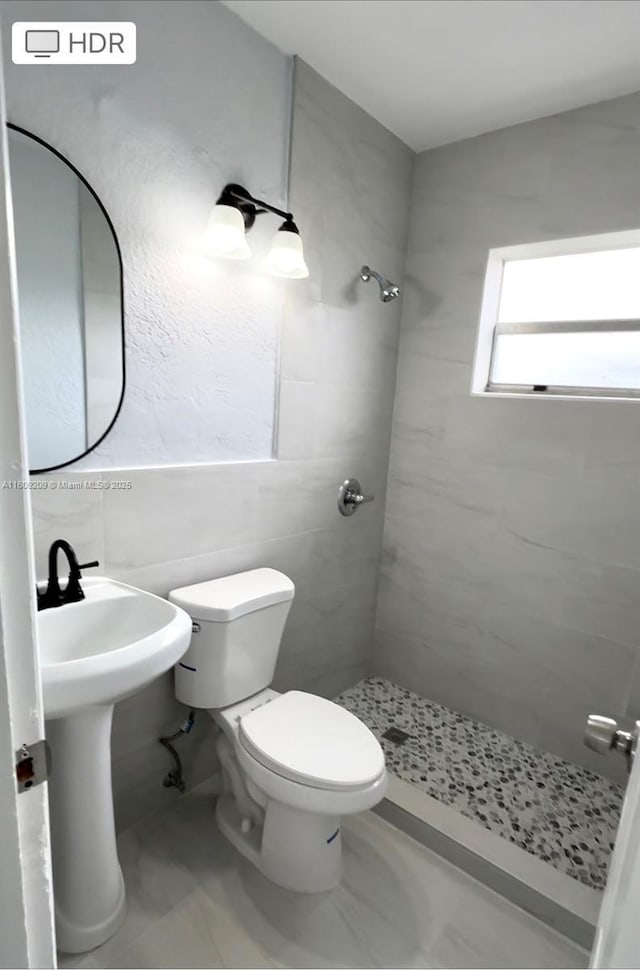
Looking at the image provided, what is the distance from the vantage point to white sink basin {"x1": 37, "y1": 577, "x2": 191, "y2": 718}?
922 millimetres


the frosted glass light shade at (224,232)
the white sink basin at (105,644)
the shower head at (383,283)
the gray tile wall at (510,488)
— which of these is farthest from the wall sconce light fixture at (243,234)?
the white sink basin at (105,644)

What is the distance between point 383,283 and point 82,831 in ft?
6.56

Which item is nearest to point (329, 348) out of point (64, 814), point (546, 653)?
point (546, 653)

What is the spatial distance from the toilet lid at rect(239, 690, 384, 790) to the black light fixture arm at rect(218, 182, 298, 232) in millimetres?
1484

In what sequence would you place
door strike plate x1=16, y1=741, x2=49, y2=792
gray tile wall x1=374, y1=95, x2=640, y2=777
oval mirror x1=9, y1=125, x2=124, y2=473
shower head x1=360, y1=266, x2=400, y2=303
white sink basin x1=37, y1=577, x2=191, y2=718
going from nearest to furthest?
1. door strike plate x1=16, y1=741, x2=49, y2=792
2. white sink basin x1=37, y1=577, x2=191, y2=718
3. oval mirror x1=9, y1=125, x2=124, y2=473
4. gray tile wall x1=374, y1=95, x2=640, y2=777
5. shower head x1=360, y1=266, x2=400, y2=303

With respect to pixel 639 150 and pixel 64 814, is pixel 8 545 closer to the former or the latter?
pixel 64 814

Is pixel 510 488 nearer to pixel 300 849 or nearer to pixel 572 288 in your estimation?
pixel 572 288

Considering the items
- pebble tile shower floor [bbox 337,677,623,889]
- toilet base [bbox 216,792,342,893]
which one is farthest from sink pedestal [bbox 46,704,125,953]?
pebble tile shower floor [bbox 337,677,623,889]

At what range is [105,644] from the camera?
1223mm

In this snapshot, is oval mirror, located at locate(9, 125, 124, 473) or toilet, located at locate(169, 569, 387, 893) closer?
oval mirror, located at locate(9, 125, 124, 473)

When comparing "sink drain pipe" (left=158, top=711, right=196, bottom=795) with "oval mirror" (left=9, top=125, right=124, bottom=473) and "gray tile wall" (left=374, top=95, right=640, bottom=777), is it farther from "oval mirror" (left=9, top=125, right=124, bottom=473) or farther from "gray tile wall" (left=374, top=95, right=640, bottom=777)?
"gray tile wall" (left=374, top=95, right=640, bottom=777)

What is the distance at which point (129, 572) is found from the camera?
138 centimetres

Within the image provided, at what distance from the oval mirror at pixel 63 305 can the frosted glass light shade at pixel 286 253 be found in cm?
47

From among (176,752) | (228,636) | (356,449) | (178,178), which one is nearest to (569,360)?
(356,449)
